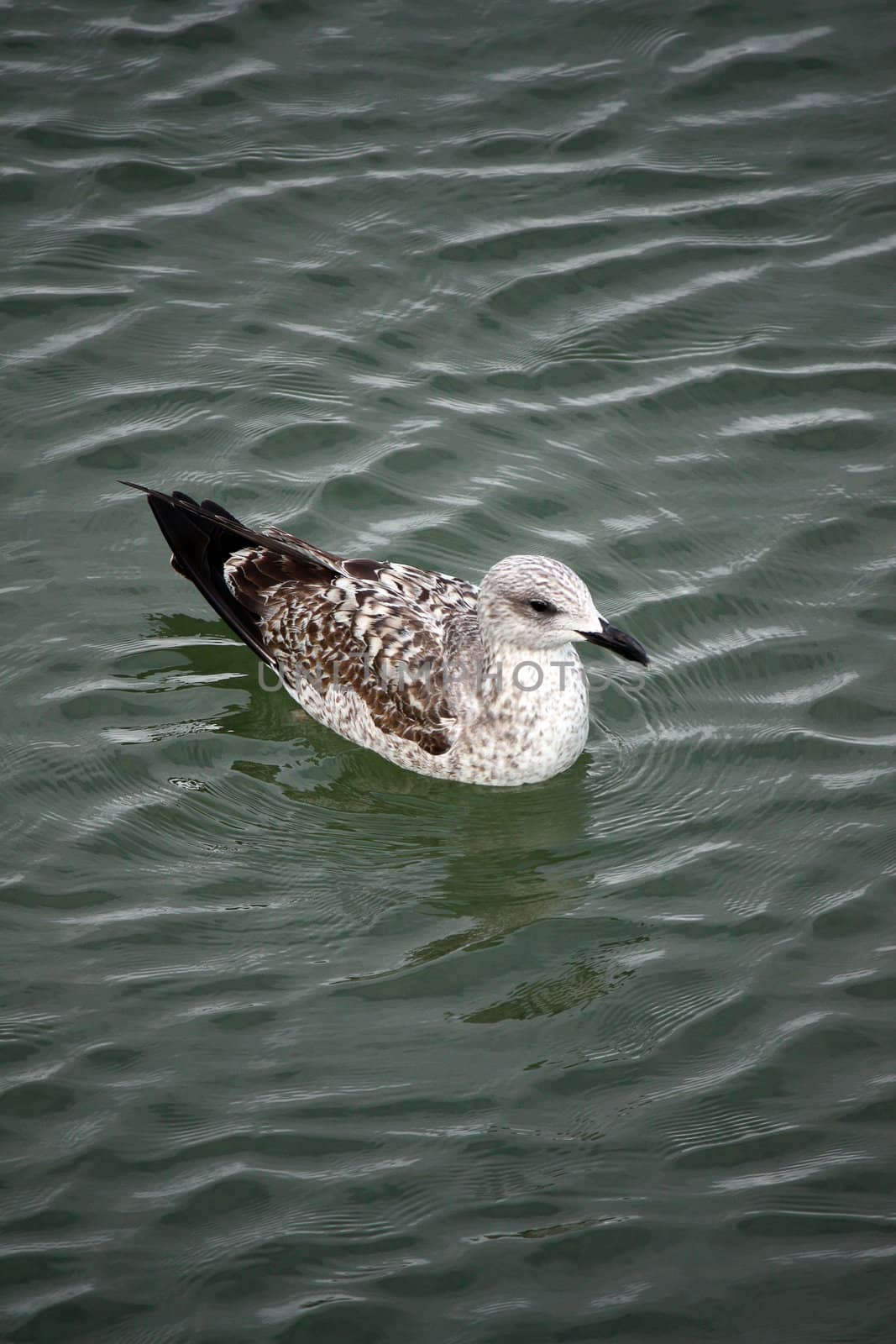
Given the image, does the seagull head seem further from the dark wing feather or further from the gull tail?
the gull tail

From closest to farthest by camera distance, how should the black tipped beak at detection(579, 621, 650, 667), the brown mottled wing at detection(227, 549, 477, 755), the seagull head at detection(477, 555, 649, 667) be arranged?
1. the black tipped beak at detection(579, 621, 650, 667)
2. the seagull head at detection(477, 555, 649, 667)
3. the brown mottled wing at detection(227, 549, 477, 755)

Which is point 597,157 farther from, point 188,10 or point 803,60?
point 188,10

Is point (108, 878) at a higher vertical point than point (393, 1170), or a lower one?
higher

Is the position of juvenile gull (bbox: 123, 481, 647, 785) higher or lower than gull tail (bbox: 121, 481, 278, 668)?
lower

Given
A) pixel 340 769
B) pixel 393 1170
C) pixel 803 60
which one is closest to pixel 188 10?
pixel 803 60

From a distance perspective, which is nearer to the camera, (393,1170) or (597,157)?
(393,1170)

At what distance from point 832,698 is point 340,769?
102 inches

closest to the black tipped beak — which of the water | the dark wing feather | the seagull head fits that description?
the seagull head

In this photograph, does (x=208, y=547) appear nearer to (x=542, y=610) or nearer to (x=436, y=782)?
(x=436, y=782)

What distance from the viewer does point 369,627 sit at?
332 inches

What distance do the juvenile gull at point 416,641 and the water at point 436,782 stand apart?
0.88 ft

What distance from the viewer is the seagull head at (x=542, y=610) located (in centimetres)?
759

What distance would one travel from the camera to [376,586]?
28.2 ft

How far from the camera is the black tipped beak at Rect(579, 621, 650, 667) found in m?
7.41
